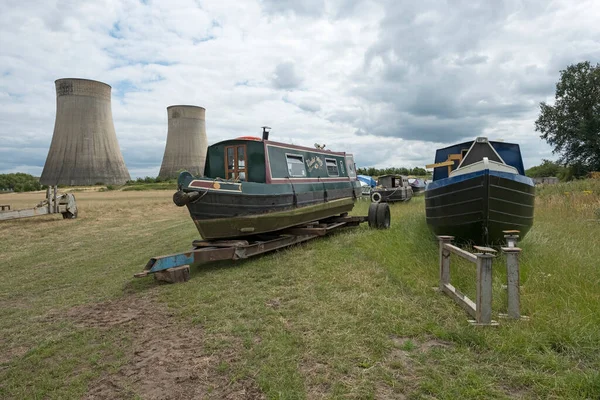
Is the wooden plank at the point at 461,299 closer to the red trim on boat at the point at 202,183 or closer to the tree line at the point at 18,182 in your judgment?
the red trim on boat at the point at 202,183

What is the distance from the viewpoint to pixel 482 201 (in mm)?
6574

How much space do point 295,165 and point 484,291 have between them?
6318mm

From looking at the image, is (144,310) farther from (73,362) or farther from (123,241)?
(123,241)

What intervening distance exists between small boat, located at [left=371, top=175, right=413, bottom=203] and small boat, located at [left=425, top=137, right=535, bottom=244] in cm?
1283

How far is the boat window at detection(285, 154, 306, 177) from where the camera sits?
9.45 m

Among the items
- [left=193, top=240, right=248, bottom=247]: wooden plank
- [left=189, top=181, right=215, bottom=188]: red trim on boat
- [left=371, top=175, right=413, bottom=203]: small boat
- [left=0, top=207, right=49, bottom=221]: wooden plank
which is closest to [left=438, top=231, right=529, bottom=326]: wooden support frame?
[left=193, top=240, right=248, bottom=247]: wooden plank

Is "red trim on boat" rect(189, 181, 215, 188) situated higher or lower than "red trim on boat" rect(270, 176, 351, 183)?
lower

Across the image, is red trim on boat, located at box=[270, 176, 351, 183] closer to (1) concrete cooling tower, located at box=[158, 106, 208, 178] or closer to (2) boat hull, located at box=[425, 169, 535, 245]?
(2) boat hull, located at box=[425, 169, 535, 245]

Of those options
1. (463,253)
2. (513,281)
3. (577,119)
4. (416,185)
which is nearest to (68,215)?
(463,253)

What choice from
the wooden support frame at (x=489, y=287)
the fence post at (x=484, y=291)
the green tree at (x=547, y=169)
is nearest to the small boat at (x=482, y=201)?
the wooden support frame at (x=489, y=287)

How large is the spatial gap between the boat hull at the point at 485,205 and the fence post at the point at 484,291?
2807mm

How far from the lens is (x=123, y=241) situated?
12492 millimetres

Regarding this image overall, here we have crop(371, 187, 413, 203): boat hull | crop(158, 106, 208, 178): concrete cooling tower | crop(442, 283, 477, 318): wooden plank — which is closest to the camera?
crop(442, 283, 477, 318): wooden plank

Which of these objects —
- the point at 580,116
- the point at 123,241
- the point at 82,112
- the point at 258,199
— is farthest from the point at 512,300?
the point at 580,116
